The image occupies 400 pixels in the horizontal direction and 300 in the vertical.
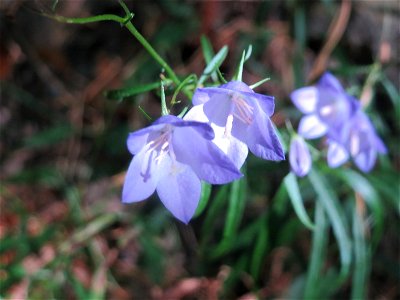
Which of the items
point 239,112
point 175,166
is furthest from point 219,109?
point 175,166

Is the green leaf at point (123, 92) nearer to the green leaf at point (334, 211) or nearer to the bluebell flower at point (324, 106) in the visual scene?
the bluebell flower at point (324, 106)

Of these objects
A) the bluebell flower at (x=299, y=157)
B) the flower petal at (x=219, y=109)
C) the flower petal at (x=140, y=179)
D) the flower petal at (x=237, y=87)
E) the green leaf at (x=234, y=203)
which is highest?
the flower petal at (x=237, y=87)

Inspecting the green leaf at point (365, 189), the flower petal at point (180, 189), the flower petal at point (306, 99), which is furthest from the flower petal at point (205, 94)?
the green leaf at point (365, 189)

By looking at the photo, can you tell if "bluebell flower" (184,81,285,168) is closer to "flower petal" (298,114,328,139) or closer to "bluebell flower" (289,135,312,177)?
"bluebell flower" (289,135,312,177)

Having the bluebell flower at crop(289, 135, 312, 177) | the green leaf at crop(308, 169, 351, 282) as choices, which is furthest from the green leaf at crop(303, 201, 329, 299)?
the bluebell flower at crop(289, 135, 312, 177)

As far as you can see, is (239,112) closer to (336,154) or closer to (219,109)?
(219,109)

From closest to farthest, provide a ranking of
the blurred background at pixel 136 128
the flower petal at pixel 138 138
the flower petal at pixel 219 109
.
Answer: the flower petal at pixel 138 138
the flower petal at pixel 219 109
the blurred background at pixel 136 128

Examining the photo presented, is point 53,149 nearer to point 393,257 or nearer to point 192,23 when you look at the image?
point 192,23
